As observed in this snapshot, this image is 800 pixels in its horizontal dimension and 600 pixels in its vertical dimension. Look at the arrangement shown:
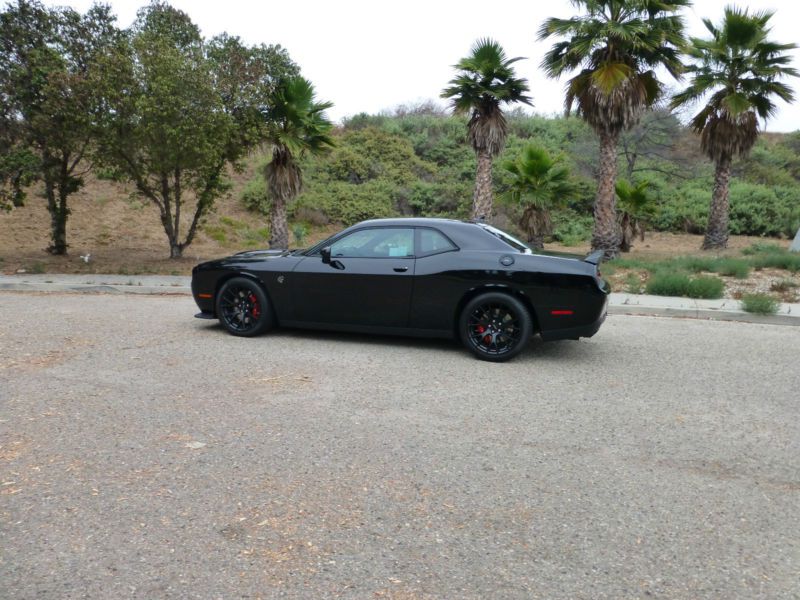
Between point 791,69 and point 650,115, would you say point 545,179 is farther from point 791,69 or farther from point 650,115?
point 650,115

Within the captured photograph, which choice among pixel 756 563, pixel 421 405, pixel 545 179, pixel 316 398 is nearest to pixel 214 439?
pixel 316 398

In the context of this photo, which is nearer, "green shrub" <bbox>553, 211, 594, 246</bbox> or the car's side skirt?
the car's side skirt

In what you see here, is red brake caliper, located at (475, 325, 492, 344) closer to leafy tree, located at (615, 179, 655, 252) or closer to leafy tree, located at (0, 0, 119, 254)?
leafy tree, located at (0, 0, 119, 254)

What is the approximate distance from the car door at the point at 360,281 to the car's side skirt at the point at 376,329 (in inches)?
1.6

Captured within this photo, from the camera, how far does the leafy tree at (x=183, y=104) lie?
48.5 ft

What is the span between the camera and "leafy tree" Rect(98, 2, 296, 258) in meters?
14.8

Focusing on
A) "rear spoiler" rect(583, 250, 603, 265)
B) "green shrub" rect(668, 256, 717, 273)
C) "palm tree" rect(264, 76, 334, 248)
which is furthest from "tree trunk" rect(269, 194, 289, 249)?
"rear spoiler" rect(583, 250, 603, 265)

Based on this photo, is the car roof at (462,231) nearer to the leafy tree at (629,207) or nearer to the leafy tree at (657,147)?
the leafy tree at (629,207)

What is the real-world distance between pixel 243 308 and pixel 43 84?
11029 mm

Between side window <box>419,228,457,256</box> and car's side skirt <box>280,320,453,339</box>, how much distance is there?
88cm

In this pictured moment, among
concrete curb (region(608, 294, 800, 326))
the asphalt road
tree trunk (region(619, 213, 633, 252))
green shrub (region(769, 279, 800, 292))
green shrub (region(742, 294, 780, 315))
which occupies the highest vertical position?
tree trunk (region(619, 213, 633, 252))

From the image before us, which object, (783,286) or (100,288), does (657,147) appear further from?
(100,288)

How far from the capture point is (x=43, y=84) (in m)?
15.5

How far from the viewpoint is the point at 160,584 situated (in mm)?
2928
